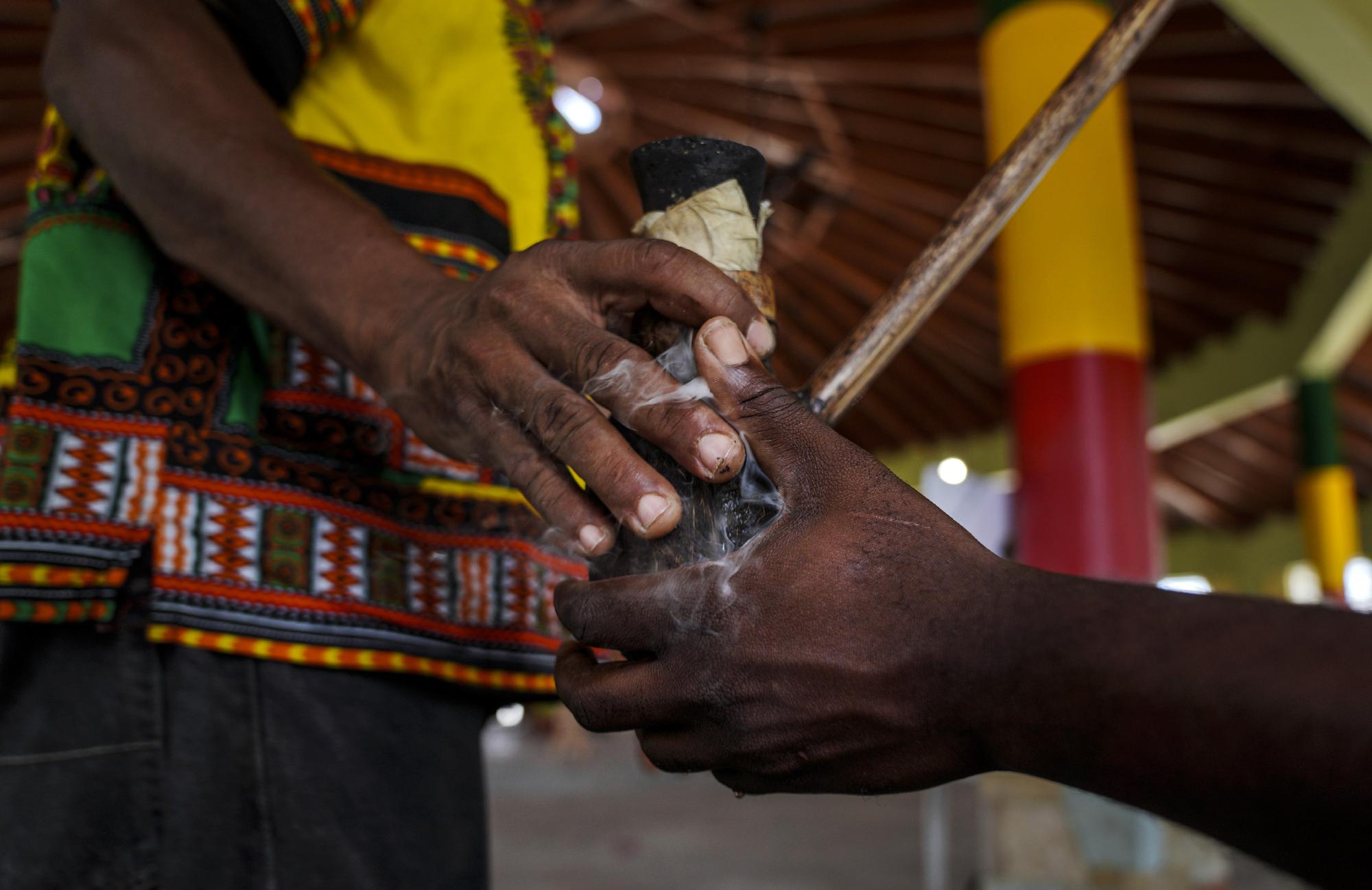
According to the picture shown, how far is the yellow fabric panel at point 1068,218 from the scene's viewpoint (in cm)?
370

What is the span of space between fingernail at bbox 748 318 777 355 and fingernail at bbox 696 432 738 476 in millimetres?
87

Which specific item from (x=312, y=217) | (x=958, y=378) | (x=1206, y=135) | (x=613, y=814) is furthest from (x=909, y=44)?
(x=312, y=217)

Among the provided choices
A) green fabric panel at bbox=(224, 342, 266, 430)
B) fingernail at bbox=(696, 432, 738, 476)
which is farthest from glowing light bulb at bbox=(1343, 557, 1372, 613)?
green fabric panel at bbox=(224, 342, 266, 430)

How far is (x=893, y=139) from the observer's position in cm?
648

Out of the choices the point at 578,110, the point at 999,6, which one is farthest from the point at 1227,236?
the point at 578,110

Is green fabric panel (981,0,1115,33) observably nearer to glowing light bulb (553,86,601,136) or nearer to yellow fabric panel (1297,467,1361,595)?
glowing light bulb (553,86,601,136)

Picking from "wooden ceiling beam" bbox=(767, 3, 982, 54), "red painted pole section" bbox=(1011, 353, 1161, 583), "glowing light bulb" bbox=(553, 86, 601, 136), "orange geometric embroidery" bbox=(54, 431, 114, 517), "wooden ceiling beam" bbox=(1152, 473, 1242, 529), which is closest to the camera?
"orange geometric embroidery" bbox=(54, 431, 114, 517)

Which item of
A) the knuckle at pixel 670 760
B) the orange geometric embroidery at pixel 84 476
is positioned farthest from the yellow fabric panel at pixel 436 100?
the knuckle at pixel 670 760

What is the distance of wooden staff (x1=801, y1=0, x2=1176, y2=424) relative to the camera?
78 centimetres

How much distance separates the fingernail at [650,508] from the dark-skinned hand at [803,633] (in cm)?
4

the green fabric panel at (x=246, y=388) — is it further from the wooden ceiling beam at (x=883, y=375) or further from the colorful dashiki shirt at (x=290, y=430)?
the wooden ceiling beam at (x=883, y=375)

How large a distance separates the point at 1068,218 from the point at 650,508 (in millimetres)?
3519

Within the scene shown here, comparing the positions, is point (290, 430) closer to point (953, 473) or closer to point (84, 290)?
point (84, 290)

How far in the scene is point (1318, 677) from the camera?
0.47m
